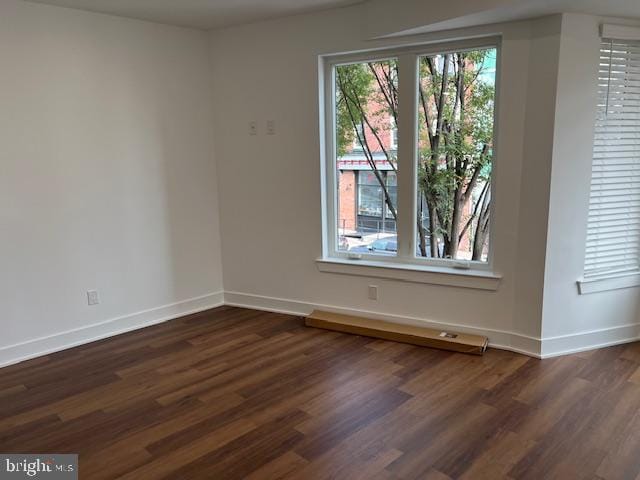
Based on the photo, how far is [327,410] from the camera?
2.73 metres

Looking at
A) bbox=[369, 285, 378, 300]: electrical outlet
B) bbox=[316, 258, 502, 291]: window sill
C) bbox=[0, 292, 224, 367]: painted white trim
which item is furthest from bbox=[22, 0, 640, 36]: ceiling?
bbox=[0, 292, 224, 367]: painted white trim

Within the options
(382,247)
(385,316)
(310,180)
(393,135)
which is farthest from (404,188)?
(385,316)

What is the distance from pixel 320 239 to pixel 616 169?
213 cm

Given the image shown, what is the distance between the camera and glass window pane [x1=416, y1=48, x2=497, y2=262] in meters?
3.45

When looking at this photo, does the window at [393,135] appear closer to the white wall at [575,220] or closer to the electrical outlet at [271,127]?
the electrical outlet at [271,127]

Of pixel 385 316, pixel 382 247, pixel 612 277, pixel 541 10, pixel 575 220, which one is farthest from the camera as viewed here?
pixel 382 247

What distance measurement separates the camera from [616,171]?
329 centimetres

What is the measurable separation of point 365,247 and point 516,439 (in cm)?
197

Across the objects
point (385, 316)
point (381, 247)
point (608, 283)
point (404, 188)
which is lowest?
point (385, 316)

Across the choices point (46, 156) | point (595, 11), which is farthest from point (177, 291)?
point (595, 11)

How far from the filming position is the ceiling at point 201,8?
3.36 metres

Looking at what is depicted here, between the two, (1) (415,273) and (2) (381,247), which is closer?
(1) (415,273)

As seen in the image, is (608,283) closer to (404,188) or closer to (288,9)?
(404,188)

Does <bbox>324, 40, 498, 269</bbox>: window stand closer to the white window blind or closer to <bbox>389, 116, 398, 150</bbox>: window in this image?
<bbox>389, 116, 398, 150</bbox>: window
